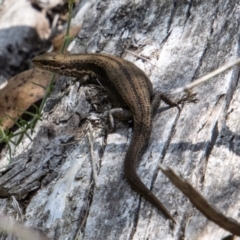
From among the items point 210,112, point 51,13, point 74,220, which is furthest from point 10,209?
point 51,13

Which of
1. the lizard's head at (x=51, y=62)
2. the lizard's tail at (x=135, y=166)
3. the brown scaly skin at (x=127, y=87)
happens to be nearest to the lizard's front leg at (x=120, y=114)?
the brown scaly skin at (x=127, y=87)

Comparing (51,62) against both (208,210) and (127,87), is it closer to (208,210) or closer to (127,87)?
(127,87)

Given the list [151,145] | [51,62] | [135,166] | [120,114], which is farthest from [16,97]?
[135,166]

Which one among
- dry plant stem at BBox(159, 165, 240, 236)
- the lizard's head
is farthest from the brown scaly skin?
dry plant stem at BBox(159, 165, 240, 236)

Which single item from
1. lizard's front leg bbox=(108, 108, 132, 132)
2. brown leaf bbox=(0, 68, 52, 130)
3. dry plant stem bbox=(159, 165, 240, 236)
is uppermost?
brown leaf bbox=(0, 68, 52, 130)

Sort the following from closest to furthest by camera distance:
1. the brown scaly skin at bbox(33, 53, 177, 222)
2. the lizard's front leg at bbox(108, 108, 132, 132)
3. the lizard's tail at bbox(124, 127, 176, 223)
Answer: the lizard's tail at bbox(124, 127, 176, 223) < the brown scaly skin at bbox(33, 53, 177, 222) < the lizard's front leg at bbox(108, 108, 132, 132)

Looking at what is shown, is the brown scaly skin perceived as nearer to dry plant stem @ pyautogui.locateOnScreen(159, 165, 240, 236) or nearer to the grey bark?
the grey bark
